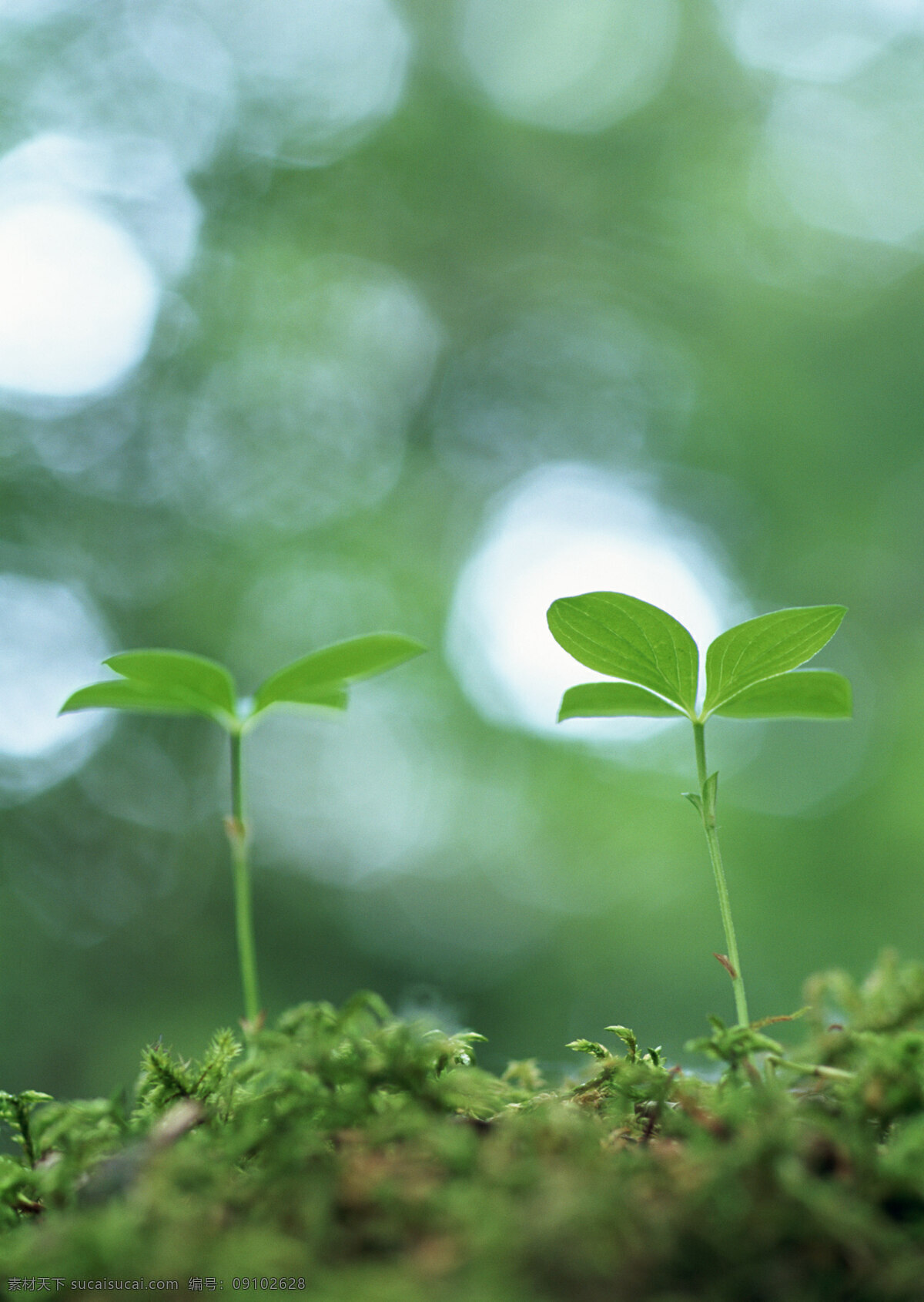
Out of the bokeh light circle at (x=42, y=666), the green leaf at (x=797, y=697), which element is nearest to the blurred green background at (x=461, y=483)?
the bokeh light circle at (x=42, y=666)

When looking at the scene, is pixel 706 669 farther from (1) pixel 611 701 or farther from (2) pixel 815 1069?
(2) pixel 815 1069

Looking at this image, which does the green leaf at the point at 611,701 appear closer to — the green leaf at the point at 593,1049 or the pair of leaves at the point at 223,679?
the pair of leaves at the point at 223,679

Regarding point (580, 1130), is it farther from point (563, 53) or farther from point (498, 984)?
point (563, 53)

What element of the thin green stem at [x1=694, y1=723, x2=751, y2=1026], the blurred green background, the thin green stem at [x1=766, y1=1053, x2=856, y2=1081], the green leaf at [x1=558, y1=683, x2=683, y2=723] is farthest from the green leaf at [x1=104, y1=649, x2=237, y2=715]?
the blurred green background

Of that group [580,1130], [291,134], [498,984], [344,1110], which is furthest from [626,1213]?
[291,134]

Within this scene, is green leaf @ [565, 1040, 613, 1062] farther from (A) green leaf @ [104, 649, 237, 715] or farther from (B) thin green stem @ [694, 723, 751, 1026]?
(A) green leaf @ [104, 649, 237, 715]
